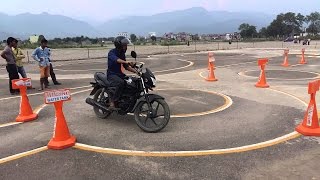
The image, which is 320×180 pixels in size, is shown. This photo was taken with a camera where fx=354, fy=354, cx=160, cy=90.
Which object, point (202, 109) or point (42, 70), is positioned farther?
point (42, 70)

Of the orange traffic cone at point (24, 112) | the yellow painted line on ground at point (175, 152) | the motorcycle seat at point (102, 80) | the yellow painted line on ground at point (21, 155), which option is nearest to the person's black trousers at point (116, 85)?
the motorcycle seat at point (102, 80)

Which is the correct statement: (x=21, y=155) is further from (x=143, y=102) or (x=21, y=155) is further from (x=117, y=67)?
(x=117, y=67)

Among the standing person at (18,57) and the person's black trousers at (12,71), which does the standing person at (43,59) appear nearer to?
the standing person at (18,57)

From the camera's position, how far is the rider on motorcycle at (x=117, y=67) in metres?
7.59

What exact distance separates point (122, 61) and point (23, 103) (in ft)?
9.37

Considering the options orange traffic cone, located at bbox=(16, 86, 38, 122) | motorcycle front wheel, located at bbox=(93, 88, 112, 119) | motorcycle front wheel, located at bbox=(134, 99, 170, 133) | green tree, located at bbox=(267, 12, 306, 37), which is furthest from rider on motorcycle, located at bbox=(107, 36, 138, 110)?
green tree, located at bbox=(267, 12, 306, 37)

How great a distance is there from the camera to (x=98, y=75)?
847cm

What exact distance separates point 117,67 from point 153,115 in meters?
1.41

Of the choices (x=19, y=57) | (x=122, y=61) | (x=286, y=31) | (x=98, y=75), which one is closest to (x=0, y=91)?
(x=19, y=57)

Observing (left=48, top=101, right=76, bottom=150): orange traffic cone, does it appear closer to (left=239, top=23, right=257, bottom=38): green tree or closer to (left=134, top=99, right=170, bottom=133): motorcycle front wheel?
(left=134, top=99, right=170, bottom=133): motorcycle front wheel

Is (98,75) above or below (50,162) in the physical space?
above

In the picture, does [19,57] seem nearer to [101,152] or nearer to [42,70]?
[42,70]

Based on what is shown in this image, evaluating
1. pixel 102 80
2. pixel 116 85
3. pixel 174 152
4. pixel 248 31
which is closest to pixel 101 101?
pixel 102 80

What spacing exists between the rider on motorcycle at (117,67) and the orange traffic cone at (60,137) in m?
1.45
